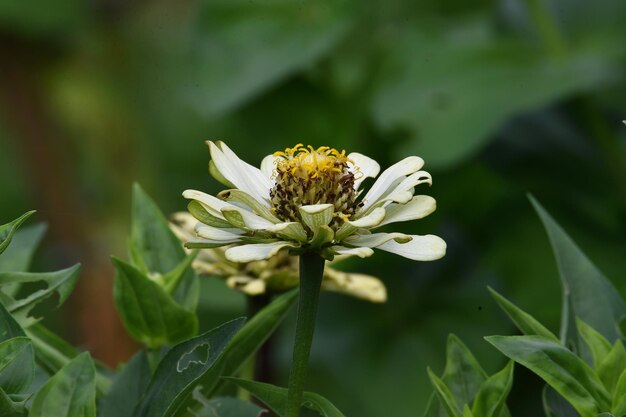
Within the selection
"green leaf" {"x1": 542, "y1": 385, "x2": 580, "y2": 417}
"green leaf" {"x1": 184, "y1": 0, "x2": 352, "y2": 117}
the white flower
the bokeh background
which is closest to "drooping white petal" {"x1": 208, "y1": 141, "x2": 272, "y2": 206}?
the white flower

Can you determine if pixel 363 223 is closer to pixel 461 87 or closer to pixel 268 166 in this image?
pixel 268 166

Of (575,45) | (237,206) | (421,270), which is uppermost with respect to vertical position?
(575,45)

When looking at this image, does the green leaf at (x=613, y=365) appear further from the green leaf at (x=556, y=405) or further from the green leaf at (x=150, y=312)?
the green leaf at (x=150, y=312)

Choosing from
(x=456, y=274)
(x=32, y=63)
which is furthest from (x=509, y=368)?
(x=32, y=63)

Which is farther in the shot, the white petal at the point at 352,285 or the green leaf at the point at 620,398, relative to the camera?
the white petal at the point at 352,285

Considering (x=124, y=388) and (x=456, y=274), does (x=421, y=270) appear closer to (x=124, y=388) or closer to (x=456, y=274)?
(x=456, y=274)

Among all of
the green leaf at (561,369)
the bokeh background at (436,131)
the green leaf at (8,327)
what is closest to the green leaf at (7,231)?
the green leaf at (8,327)
